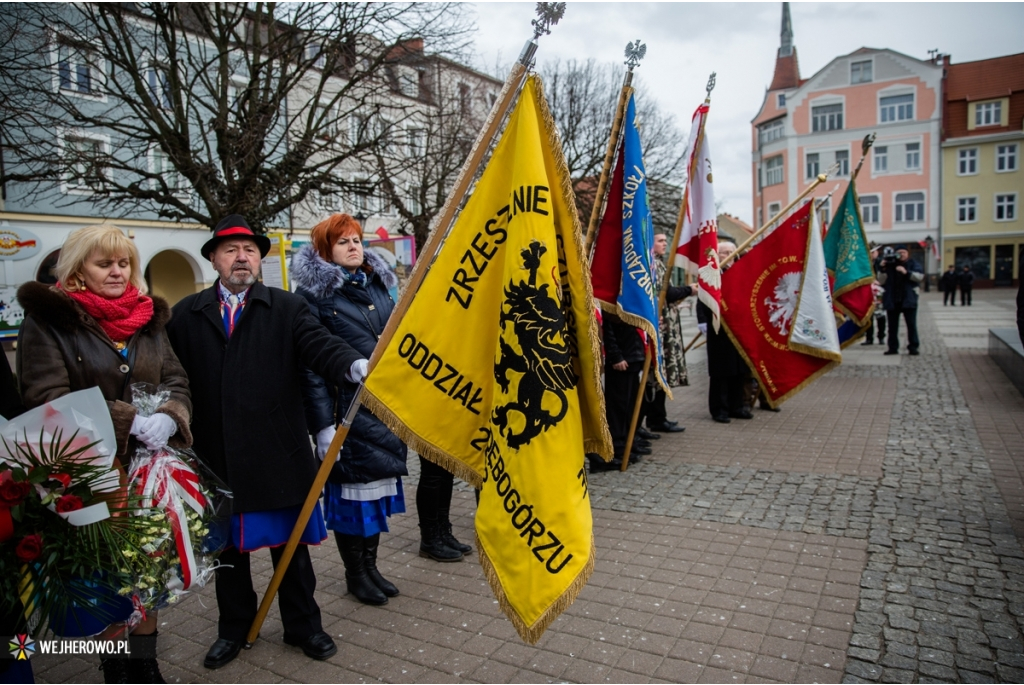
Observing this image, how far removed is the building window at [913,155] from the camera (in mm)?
44844

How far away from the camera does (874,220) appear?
4628 centimetres

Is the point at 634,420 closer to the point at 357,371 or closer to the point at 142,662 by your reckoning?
the point at 357,371

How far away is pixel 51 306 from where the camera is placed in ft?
8.93

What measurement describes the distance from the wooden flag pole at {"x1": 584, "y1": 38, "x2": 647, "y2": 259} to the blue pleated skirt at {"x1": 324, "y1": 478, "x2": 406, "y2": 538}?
2.24 metres

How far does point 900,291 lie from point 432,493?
38.2ft

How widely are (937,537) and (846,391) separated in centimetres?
589

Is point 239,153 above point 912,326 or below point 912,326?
above

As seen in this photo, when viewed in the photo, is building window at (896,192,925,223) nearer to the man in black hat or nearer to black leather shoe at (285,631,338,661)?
the man in black hat

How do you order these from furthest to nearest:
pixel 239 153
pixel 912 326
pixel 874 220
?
1. pixel 874 220
2. pixel 912 326
3. pixel 239 153

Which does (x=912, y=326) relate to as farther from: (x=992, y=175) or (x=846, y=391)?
(x=992, y=175)

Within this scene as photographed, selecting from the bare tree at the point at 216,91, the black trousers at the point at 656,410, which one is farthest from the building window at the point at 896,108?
the black trousers at the point at 656,410

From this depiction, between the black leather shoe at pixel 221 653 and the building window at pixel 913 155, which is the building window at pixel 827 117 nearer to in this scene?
the building window at pixel 913 155

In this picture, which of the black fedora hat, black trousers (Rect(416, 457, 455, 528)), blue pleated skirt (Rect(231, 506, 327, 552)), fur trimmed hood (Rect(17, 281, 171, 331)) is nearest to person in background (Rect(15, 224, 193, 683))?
fur trimmed hood (Rect(17, 281, 171, 331))

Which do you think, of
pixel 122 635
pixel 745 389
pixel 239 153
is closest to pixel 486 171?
pixel 122 635
